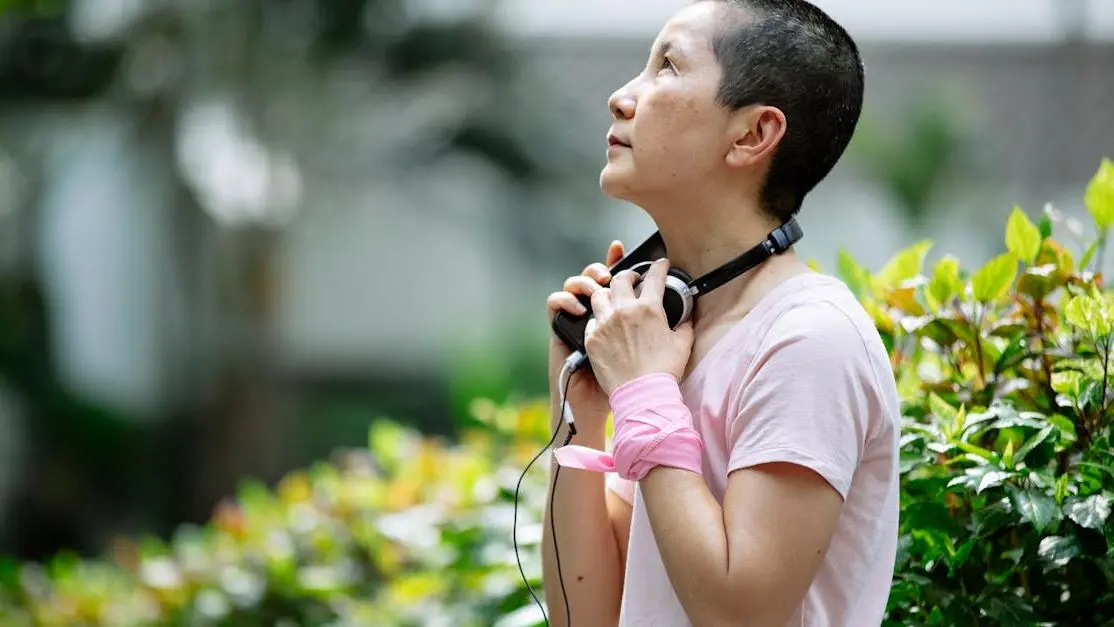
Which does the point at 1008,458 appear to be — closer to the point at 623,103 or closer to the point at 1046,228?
the point at 1046,228

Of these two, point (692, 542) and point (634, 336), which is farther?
point (634, 336)

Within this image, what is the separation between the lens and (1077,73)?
44.5 feet

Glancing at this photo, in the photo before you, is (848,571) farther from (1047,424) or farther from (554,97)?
(554,97)

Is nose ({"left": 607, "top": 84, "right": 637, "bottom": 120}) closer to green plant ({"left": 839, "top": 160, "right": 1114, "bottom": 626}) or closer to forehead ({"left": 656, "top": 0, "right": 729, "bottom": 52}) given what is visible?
forehead ({"left": 656, "top": 0, "right": 729, "bottom": 52})

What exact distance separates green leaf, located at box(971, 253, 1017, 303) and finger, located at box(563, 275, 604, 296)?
683 millimetres

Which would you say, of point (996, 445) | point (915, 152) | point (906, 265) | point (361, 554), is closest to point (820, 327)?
point (996, 445)

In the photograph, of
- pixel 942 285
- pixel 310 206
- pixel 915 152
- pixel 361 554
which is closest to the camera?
pixel 942 285

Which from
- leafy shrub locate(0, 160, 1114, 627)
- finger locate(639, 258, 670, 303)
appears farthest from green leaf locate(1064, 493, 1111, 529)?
finger locate(639, 258, 670, 303)

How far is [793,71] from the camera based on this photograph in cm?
170

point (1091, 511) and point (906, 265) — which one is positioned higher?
point (906, 265)

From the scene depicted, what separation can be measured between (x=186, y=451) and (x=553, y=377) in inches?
402

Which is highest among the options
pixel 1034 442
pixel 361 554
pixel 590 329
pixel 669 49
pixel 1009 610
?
pixel 669 49

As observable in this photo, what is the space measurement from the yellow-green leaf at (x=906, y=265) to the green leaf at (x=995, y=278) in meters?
0.16

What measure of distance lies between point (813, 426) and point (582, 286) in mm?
430
